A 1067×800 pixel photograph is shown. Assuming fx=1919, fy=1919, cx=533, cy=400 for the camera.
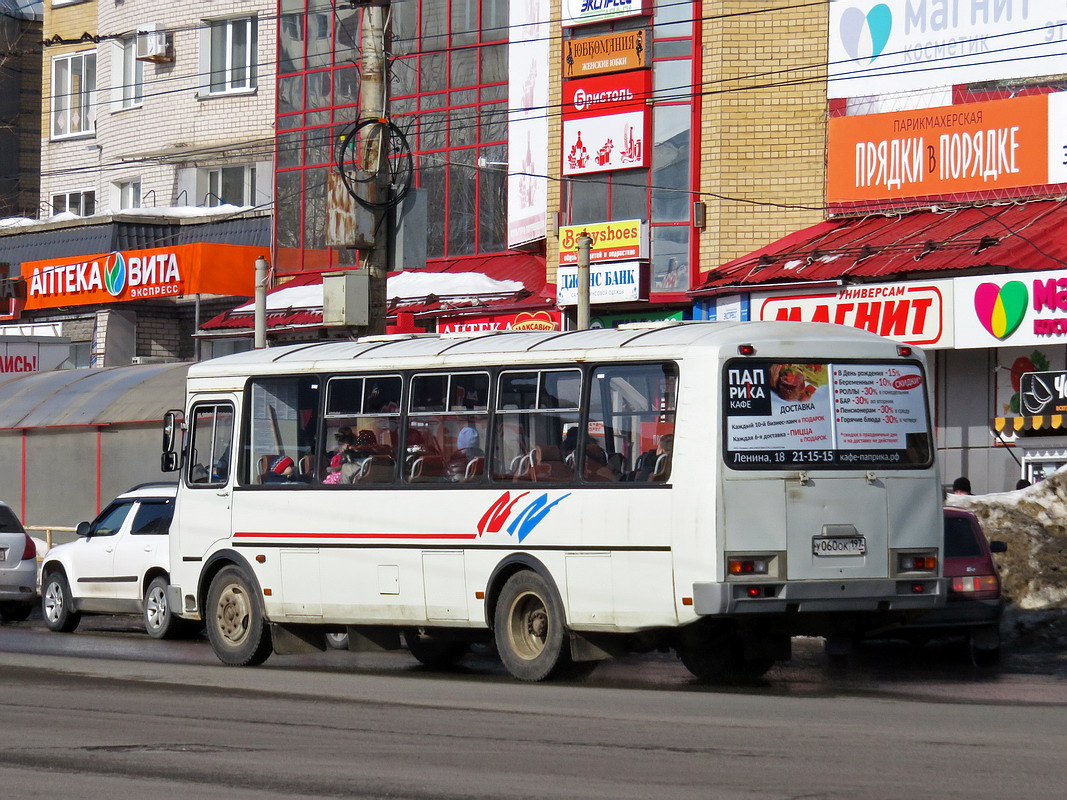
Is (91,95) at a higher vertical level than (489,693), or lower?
higher

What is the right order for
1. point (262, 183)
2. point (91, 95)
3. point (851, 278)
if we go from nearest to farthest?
point (851, 278)
point (262, 183)
point (91, 95)

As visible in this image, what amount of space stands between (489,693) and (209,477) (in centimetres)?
474

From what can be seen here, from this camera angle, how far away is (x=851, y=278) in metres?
24.7

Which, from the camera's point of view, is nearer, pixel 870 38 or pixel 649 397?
pixel 649 397

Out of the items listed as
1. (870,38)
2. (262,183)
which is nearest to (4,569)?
(870,38)

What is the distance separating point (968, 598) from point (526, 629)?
12.5ft

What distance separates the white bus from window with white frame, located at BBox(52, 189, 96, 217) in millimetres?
30848

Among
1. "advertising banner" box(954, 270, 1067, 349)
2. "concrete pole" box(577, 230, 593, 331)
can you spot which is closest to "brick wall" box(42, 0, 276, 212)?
"concrete pole" box(577, 230, 593, 331)

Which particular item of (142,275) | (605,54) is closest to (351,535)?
(605,54)

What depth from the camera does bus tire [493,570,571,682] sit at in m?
14.4

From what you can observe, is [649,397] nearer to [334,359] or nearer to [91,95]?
[334,359]

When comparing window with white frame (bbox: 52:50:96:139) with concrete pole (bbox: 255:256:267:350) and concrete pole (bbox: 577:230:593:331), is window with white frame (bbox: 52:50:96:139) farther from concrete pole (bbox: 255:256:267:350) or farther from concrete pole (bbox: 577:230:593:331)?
concrete pole (bbox: 577:230:593:331)

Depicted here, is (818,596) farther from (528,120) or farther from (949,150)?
(528,120)

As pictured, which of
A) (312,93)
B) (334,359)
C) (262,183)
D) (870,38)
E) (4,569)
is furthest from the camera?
(262,183)
